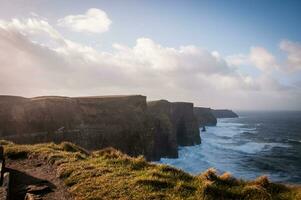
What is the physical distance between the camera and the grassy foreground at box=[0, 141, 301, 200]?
9.03 m

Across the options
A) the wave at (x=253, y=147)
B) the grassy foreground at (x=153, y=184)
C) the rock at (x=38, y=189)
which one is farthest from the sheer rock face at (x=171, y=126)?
the rock at (x=38, y=189)

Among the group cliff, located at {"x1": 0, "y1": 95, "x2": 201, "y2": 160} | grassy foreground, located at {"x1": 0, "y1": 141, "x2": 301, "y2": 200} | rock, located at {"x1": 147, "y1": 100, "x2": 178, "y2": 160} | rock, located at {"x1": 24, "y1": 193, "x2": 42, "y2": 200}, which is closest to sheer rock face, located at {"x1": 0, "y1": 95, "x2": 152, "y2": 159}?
cliff, located at {"x1": 0, "y1": 95, "x2": 201, "y2": 160}

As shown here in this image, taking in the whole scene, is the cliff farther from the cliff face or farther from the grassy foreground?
the grassy foreground

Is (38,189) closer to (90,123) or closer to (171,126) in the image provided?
(90,123)

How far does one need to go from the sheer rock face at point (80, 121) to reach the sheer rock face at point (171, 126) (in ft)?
33.2

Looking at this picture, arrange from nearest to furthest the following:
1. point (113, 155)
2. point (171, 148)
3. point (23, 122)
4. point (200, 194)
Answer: point (200, 194) < point (113, 155) < point (23, 122) < point (171, 148)

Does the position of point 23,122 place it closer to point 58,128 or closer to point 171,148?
point 58,128

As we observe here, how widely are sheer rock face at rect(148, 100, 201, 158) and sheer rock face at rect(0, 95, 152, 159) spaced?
10116 mm

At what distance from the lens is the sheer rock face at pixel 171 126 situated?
2955 inches

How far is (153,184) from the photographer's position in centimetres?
995

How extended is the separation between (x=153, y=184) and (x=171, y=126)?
70.8 metres

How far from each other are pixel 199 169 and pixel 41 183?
1830 inches

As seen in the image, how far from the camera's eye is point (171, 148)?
74.5m

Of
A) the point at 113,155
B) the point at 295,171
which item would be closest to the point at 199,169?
the point at 295,171
